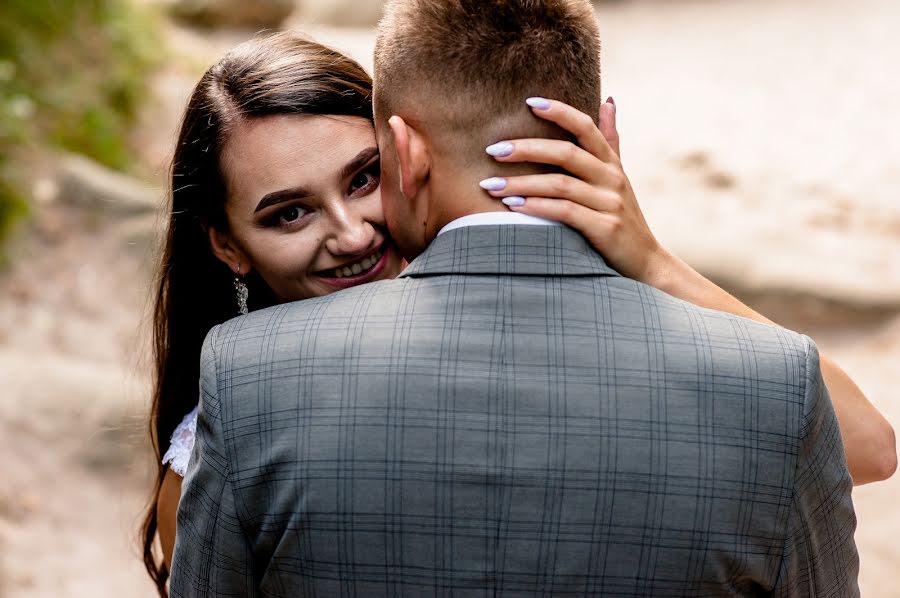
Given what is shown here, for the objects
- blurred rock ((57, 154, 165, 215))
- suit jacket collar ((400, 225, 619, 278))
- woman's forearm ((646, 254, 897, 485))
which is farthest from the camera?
blurred rock ((57, 154, 165, 215))

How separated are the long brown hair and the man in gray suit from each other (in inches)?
A: 25.5

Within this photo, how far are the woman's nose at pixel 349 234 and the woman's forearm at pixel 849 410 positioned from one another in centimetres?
62

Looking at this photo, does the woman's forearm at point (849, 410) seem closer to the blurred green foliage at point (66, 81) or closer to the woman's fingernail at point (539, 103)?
the woman's fingernail at point (539, 103)

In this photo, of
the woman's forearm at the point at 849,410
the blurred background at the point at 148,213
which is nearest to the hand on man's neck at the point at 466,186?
the woman's forearm at the point at 849,410

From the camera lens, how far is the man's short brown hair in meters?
1.67

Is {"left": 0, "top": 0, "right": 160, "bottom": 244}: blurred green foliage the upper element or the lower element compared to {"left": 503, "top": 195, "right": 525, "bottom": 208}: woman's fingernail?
lower

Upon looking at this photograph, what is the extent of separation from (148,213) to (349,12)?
7.33 metres

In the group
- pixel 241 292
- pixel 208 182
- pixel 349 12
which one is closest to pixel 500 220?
pixel 208 182

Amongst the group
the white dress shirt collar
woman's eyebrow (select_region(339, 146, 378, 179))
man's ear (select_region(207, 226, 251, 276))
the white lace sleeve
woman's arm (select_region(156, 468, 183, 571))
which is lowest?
woman's arm (select_region(156, 468, 183, 571))

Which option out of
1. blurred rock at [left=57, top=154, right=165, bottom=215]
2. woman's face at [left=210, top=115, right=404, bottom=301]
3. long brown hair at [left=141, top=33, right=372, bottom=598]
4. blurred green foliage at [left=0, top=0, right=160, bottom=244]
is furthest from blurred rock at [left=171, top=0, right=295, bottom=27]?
woman's face at [left=210, top=115, right=404, bottom=301]

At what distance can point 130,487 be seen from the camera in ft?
16.9

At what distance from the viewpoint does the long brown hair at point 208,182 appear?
7.40 ft

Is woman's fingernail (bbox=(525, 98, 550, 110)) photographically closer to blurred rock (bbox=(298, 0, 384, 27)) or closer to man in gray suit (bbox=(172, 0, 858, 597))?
man in gray suit (bbox=(172, 0, 858, 597))

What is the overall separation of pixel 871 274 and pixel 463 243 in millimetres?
5696
